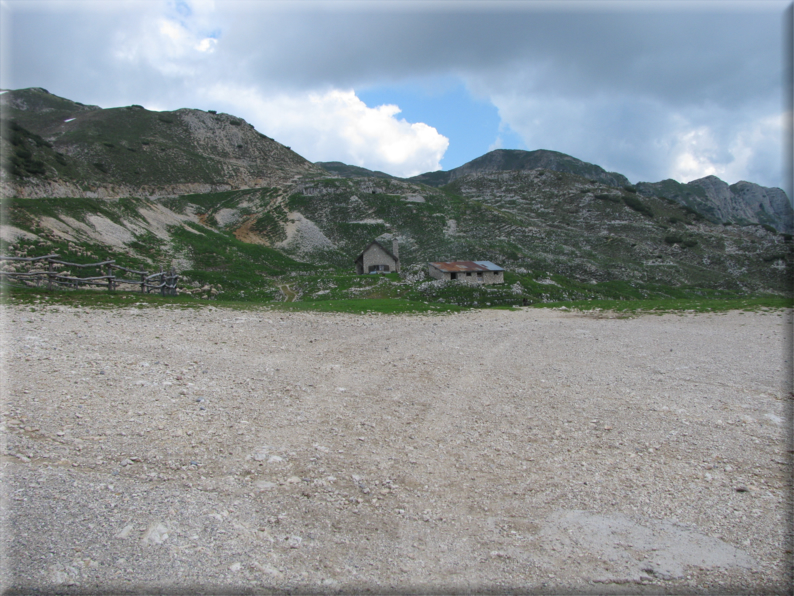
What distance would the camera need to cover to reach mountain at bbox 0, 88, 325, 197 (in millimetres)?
65938

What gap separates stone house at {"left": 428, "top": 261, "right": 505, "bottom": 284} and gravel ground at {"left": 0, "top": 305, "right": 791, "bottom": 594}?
96.9 ft

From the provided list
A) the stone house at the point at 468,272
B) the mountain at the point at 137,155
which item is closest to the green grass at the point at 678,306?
the stone house at the point at 468,272

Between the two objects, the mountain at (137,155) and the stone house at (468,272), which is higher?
the mountain at (137,155)

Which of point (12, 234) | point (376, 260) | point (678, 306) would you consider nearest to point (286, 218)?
point (376, 260)

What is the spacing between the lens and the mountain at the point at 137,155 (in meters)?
65.9

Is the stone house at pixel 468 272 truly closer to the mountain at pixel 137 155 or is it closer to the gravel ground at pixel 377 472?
the gravel ground at pixel 377 472

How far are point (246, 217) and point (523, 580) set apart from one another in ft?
295

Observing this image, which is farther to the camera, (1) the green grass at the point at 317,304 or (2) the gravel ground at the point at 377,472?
(1) the green grass at the point at 317,304

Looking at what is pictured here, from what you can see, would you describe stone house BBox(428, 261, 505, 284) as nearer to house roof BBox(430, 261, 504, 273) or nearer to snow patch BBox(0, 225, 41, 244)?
house roof BBox(430, 261, 504, 273)

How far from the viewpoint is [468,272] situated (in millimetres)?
44875

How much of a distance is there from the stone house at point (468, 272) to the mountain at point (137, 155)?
177ft

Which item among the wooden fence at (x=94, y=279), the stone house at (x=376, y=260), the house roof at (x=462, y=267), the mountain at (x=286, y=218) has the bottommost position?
the wooden fence at (x=94, y=279)

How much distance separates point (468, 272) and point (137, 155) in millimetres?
94189

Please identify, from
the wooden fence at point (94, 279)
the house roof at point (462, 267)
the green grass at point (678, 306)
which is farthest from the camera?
the house roof at point (462, 267)
